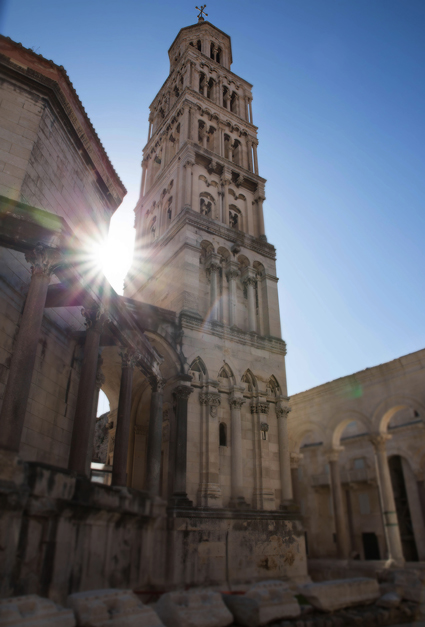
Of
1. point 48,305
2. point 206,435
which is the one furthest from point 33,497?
point 206,435

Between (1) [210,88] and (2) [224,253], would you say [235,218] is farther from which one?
(1) [210,88]

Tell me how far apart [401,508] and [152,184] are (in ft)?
87.1

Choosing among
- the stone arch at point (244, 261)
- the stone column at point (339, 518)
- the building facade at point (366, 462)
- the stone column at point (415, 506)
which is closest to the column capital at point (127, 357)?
the stone arch at point (244, 261)

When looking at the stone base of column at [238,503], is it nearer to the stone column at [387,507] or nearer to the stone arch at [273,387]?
the stone arch at [273,387]

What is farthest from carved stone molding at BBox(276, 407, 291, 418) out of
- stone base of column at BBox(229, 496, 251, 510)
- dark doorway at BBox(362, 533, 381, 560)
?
dark doorway at BBox(362, 533, 381, 560)

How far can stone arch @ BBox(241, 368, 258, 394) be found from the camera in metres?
19.4

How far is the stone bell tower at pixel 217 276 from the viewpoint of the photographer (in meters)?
17.5

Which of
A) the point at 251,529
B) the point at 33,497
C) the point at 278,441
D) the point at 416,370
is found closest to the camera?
the point at 33,497

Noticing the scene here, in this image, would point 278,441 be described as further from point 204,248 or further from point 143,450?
point 204,248

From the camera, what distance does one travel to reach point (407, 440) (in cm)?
2859

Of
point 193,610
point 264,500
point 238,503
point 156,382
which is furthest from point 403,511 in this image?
point 193,610

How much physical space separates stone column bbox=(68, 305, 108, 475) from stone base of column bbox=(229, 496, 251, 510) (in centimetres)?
786

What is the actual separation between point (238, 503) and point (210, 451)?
2189mm

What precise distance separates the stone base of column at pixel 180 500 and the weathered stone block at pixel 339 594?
17.7ft
